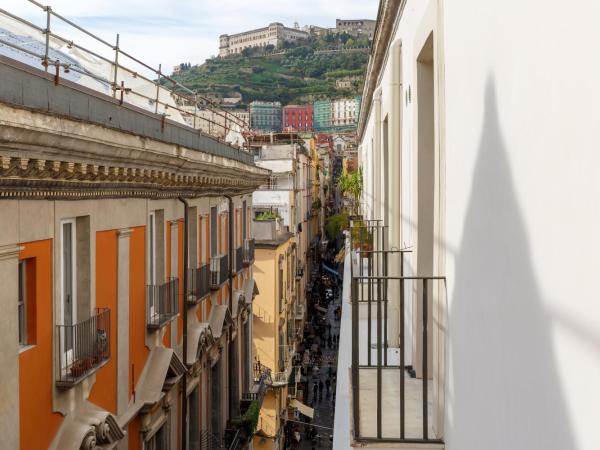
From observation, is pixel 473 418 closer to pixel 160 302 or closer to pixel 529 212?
pixel 529 212

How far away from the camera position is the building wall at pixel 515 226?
2182 mm

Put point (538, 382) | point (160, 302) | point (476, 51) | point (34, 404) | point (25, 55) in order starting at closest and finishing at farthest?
1. point (538, 382)
2. point (476, 51)
3. point (34, 404)
4. point (25, 55)
5. point (160, 302)

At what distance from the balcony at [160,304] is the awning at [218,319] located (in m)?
3.74

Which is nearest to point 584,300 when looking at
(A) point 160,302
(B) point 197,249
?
(A) point 160,302

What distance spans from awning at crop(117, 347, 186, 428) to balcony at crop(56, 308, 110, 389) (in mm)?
1797

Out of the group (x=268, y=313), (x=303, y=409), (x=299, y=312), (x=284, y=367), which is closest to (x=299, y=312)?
(x=299, y=312)

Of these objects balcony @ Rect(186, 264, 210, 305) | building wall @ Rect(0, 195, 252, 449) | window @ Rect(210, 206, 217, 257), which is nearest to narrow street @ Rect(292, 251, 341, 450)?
window @ Rect(210, 206, 217, 257)

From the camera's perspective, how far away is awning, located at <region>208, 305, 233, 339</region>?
17312mm

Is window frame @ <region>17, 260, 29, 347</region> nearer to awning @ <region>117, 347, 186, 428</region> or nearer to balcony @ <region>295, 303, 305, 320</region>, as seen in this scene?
awning @ <region>117, 347, 186, 428</region>

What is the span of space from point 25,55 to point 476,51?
6.48 m

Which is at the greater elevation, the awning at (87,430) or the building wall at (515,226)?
the building wall at (515,226)

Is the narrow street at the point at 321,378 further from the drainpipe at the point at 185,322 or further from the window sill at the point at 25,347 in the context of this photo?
the window sill at the point at 25,347

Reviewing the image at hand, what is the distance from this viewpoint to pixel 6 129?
6.43 m

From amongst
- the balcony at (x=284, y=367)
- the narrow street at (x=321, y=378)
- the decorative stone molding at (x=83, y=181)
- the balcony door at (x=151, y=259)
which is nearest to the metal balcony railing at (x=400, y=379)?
the decorative stone molding at (x=83, y=181)
